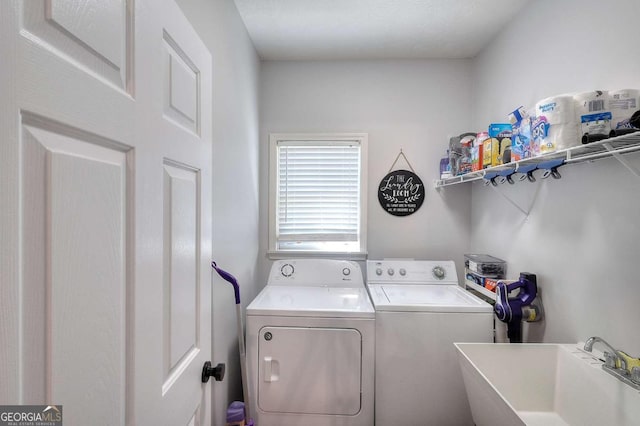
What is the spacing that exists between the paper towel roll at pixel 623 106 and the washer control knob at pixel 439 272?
1.45m

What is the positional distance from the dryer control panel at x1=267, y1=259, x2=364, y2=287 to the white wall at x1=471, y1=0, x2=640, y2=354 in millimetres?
1108

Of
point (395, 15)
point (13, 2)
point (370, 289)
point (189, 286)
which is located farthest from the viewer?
point (370, 289)

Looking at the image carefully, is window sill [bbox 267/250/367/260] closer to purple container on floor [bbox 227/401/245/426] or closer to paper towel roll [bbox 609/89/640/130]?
purple container on floor [bbox 227/401/245/426]

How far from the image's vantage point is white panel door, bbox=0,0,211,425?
35 centimetres

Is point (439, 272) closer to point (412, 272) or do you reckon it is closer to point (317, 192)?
point (412, 272)

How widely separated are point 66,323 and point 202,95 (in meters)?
0.76

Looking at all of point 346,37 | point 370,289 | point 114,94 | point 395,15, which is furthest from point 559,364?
point 346,37

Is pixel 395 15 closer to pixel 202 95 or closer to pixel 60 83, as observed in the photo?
pixel 202 95

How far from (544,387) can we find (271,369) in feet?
4.76

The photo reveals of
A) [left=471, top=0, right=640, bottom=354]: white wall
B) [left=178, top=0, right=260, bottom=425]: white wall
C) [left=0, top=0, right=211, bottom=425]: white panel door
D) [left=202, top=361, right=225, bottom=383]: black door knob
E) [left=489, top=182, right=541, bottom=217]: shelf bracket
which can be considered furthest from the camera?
[left=489, top=182, right=541, bottom=217]: shelf bracket

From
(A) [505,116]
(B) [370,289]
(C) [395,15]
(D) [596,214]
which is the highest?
(C) [395,15]

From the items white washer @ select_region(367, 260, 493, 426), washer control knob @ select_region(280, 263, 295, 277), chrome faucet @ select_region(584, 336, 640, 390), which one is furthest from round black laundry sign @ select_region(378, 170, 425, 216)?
chrome faucet @ select_region(584, 336, 640, 390)

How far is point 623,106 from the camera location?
41.8 inches

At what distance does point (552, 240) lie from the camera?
1536mm
